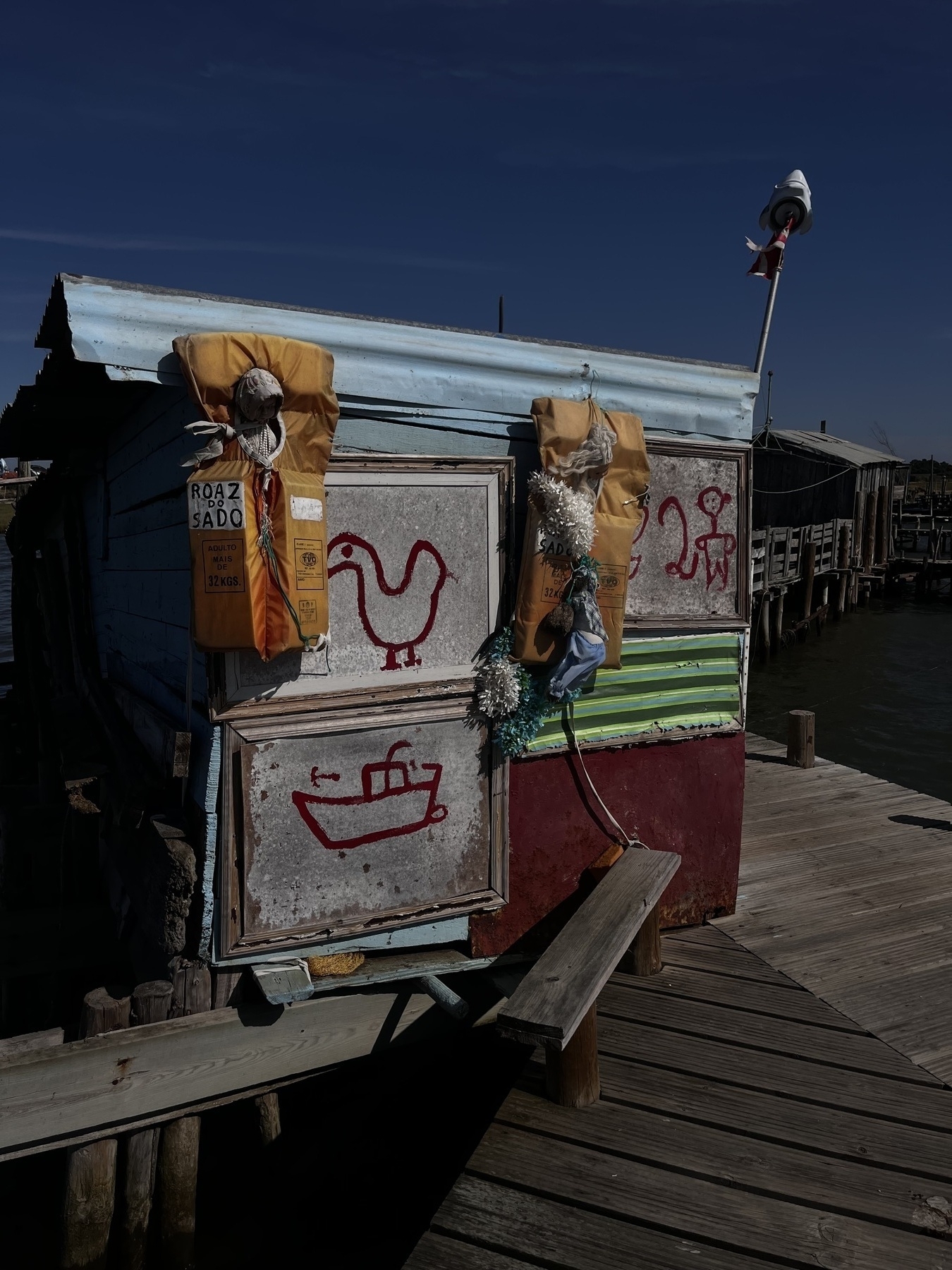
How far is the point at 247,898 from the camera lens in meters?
3.83

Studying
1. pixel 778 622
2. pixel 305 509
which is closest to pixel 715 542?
pixel 305 509

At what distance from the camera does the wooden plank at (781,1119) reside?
330cm

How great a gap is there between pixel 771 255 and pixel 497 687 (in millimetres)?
3564

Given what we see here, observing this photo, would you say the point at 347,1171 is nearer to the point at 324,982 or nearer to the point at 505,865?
the point at 324,982

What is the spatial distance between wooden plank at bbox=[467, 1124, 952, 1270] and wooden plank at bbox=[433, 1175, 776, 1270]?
0.04 meters

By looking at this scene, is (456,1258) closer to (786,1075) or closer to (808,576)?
(786,1075)

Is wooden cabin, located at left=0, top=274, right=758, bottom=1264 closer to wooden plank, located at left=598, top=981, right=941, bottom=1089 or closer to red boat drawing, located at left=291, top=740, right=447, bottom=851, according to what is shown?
red boat drawing, located at left=291, top=740, right=447, bottom=851

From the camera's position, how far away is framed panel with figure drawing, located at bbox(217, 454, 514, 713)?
383 centimetres

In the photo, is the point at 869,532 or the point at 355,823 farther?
the point at 869,532

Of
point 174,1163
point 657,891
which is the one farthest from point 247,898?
point 657,891

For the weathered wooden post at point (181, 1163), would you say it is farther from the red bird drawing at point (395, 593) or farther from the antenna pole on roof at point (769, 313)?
the antenna pole on roof at point (769, 313)

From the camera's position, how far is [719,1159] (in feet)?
10.9

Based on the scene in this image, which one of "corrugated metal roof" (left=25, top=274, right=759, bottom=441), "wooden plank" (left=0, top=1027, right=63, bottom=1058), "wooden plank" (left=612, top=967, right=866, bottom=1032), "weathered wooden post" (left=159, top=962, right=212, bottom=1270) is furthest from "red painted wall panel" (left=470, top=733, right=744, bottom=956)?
"wooden plank" (left=0, top=1027, right=63, bottom=1058)

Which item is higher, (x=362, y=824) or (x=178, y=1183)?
(x=362, y=824)
